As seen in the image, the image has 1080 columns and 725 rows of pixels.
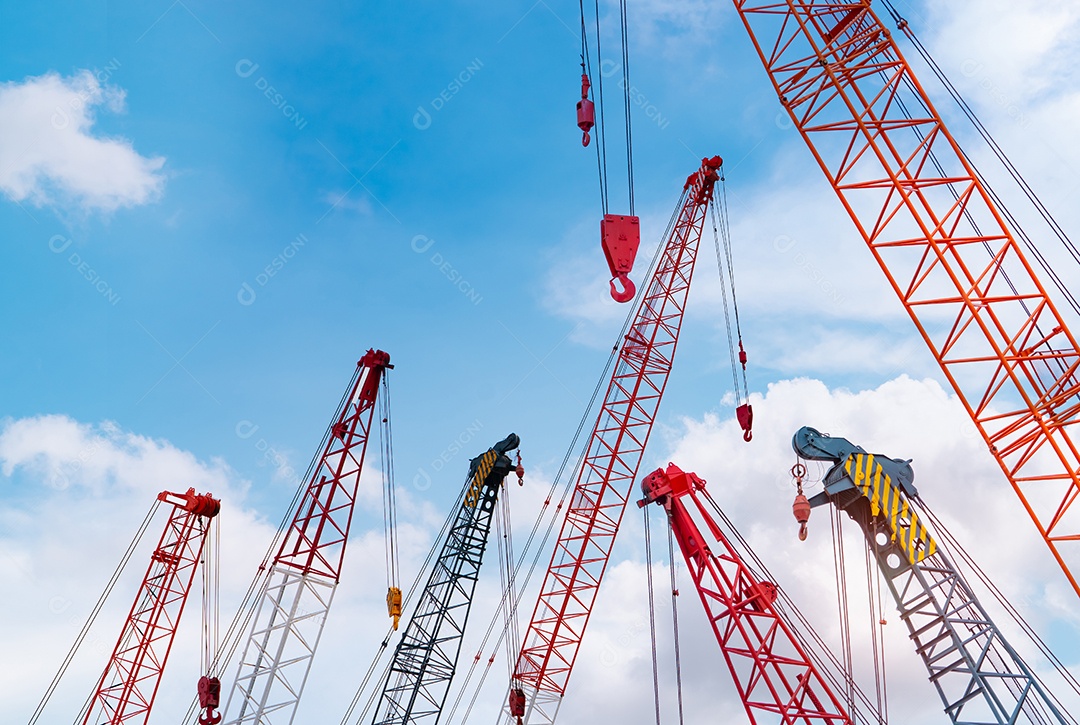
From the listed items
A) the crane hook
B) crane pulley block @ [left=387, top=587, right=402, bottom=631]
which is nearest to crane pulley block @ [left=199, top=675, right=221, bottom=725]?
crane pulley block @ [left=387, top=587, right=402, bottom=631]

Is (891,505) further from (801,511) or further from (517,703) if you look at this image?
(517,703)

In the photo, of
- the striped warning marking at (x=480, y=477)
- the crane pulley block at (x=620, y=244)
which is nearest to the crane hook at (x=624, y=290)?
the crane pulley block at (x=620, y=244)

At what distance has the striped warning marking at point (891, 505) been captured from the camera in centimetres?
3625

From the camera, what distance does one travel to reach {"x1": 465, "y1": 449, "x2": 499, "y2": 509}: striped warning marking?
55312 mm

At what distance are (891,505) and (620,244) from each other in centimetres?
1376

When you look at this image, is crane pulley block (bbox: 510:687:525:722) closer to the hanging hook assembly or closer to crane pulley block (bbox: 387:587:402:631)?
crane pulley block (bbox: 387:587:402:631)

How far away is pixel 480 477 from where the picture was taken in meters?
55.8

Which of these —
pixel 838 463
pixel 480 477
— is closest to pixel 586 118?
pixel 838 463

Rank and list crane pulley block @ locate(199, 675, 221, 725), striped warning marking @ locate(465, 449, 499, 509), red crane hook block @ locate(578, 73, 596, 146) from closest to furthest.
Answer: red crane hook block @ locate(578, 73, 596, 146)
crane pulley block @ locate(199, 675, 221, 725)
striped warning marking @ locate(465, 449, 499, 509)

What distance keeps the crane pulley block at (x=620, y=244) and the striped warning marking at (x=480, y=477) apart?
19.7 metres

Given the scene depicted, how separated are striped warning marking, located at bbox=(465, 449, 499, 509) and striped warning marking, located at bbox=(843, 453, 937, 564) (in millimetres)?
23150

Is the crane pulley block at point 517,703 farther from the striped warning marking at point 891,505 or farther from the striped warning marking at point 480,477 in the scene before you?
the striped warning marking at point 891,505

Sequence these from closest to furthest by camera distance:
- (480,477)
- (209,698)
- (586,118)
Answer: (586,118) < (209,698) < (480,477)

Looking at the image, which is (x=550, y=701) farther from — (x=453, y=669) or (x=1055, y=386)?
(x=1055, y=386)
